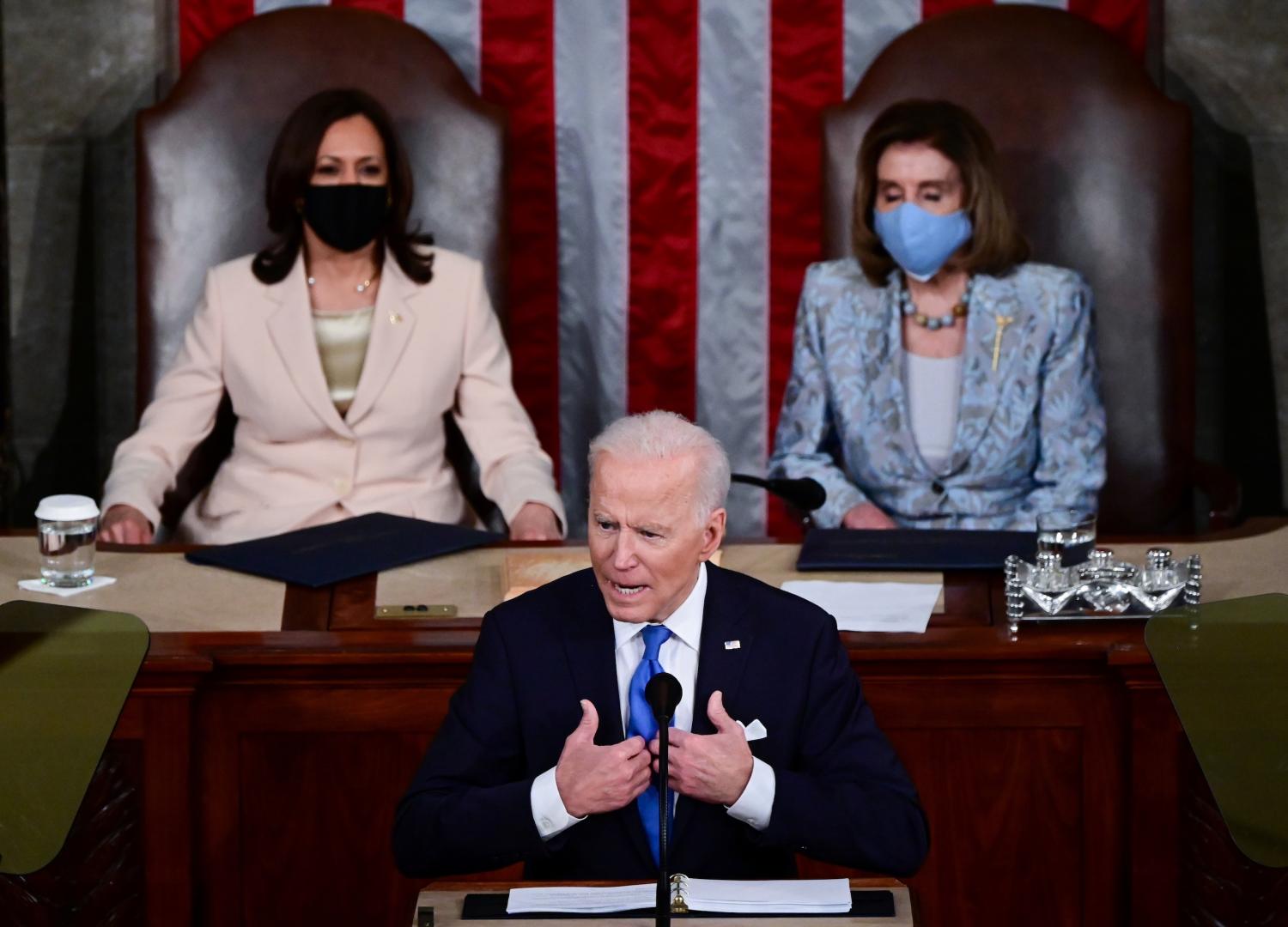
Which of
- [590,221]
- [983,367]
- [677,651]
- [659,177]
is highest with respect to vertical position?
[659,177]

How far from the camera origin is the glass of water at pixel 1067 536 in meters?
2.87

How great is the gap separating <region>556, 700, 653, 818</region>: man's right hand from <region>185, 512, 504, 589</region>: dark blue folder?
98 centimetres

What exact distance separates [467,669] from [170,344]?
6.04 feet

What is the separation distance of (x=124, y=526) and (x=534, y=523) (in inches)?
31.3

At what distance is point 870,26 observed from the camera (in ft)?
14.6

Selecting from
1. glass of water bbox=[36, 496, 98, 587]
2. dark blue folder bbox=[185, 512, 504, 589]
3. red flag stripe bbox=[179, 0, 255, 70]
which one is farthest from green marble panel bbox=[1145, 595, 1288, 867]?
red flag stripe bbox=[179, 0, 255, 70]

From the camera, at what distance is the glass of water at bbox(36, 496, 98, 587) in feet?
9.50

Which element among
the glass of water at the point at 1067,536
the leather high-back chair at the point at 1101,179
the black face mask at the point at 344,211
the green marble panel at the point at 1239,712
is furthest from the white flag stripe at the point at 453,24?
the green marble panel at the point at 1239,712

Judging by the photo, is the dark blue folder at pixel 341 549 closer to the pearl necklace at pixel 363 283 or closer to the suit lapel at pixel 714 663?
the pearl necklace at pixel 363 283

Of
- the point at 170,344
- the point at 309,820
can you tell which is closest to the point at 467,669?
the point at 309,820

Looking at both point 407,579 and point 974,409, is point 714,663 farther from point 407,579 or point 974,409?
point 974,409

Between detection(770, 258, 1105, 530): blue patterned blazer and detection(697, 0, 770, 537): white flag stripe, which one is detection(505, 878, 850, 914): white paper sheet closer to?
detection(770, 258, 1105, 530): blue patterned blazer

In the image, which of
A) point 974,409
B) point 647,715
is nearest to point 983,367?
point 974,409

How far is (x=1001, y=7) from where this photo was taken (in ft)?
13.9
